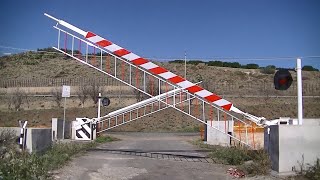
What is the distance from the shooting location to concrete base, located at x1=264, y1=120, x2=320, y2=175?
36.5ft

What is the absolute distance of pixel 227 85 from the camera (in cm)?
8369

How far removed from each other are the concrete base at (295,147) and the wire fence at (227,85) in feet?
206

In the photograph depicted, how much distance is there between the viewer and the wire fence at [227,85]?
7669cm

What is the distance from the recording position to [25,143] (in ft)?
41.0

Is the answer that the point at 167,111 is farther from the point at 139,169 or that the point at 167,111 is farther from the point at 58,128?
the point at 139,169

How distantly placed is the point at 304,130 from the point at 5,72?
8792 centimetres

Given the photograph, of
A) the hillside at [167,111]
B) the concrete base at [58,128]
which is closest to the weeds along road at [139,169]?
the concrete base at [58,128]

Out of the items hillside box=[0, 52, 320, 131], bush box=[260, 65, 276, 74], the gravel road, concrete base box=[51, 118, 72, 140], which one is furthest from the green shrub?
the gravel road

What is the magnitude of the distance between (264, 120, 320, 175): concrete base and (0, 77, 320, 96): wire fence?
6290cm

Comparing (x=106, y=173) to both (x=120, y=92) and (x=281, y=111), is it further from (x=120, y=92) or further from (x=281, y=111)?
(x=120, y=92)

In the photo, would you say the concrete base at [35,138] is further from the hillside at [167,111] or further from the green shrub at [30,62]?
the green shrub at [30,62]

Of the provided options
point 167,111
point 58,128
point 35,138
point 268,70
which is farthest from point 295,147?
point 268,70

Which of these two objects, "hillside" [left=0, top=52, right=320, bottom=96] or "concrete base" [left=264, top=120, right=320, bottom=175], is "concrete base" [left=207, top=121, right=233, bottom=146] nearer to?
"concrete base" [left=264, top=120, right=320, bottom=175]

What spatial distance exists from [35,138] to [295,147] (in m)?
7.09
